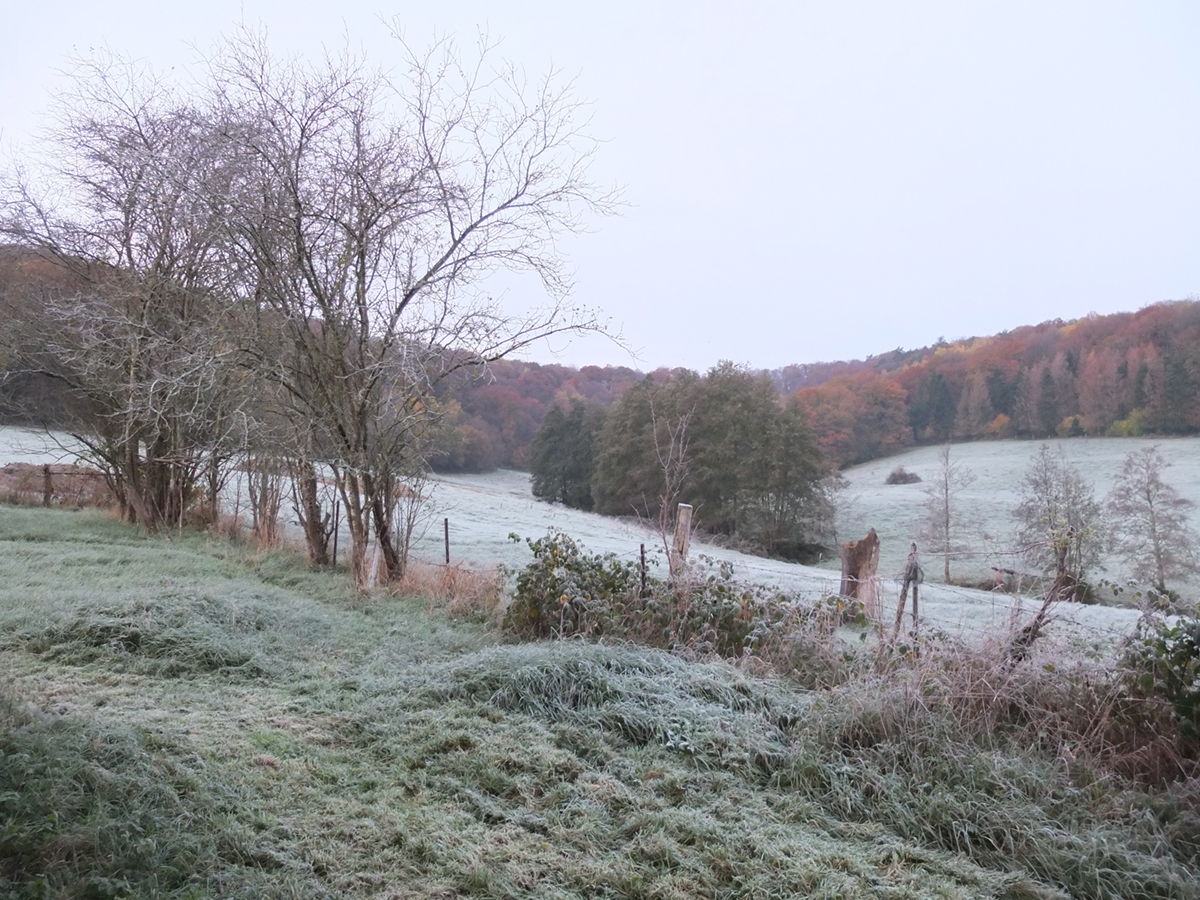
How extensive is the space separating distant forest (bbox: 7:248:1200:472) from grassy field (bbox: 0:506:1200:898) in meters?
17.7

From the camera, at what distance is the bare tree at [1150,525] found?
17562 mm

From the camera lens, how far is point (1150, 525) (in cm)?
1866

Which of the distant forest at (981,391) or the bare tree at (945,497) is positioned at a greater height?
the distant forest at (981,391)

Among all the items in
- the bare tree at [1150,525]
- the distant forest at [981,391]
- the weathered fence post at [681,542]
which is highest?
the distant forest at [981,391]

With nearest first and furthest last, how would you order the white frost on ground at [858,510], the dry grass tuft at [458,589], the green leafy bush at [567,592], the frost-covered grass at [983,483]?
the green leafy bush at [567,592]
the dry grass tuft at [458,589]
the white frost on ground at [858,510]
the frost-covered grass at [983,483]

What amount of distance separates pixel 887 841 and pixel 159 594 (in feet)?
16.7

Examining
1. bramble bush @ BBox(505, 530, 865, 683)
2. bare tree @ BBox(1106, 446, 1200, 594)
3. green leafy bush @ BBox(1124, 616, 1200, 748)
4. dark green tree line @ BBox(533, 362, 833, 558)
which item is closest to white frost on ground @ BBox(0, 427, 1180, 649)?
bramble bush @ BBox(505, 530, 865, 683)

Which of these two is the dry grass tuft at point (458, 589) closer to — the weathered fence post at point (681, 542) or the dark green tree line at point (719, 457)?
the weathered fence post at point (681, 542)

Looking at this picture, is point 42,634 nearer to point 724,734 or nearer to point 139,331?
point 724,734

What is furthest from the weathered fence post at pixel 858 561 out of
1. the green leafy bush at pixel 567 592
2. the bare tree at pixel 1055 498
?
the bare tree at pixel 1055 498

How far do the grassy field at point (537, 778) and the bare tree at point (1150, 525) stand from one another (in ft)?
57.3

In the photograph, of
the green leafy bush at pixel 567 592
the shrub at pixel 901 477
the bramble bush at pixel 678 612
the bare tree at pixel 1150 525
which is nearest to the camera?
the bramble bush at pixel 678 612

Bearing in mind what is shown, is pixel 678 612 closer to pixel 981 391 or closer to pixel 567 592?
pixel 567 592

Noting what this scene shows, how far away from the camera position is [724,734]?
11.4ft
